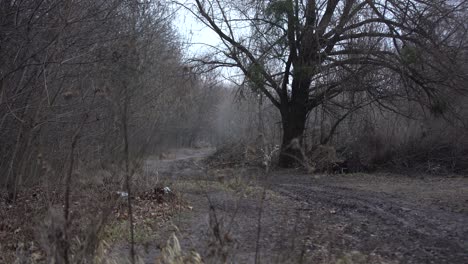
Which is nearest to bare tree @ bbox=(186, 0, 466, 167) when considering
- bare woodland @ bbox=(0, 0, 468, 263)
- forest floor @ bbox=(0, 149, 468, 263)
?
bare woodland @ bbox=(0, 0, 468, 263)

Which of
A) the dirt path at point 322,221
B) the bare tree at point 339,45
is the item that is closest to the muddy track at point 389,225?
the dirt path at point 322,221

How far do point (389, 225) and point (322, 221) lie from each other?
3.29 ft

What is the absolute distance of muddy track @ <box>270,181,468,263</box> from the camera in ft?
21.0

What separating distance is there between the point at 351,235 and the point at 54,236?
4835mm

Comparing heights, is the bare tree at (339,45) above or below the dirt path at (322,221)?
above

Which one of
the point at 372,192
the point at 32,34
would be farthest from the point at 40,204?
the point at 372,192

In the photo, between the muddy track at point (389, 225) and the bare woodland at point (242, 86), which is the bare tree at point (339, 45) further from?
the muddy track at point (389, 225)

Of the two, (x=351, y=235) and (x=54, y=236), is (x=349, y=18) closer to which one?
(x=351, y=235)

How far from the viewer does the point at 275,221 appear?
8648mm

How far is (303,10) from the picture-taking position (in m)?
17.5

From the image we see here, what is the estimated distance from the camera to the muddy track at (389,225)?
6.40 meters

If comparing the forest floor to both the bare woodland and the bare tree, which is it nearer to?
the bare woodland

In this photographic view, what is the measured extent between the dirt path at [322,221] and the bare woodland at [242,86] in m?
0.24

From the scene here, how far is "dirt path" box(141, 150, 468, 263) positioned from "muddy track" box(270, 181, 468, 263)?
1 centimetres
